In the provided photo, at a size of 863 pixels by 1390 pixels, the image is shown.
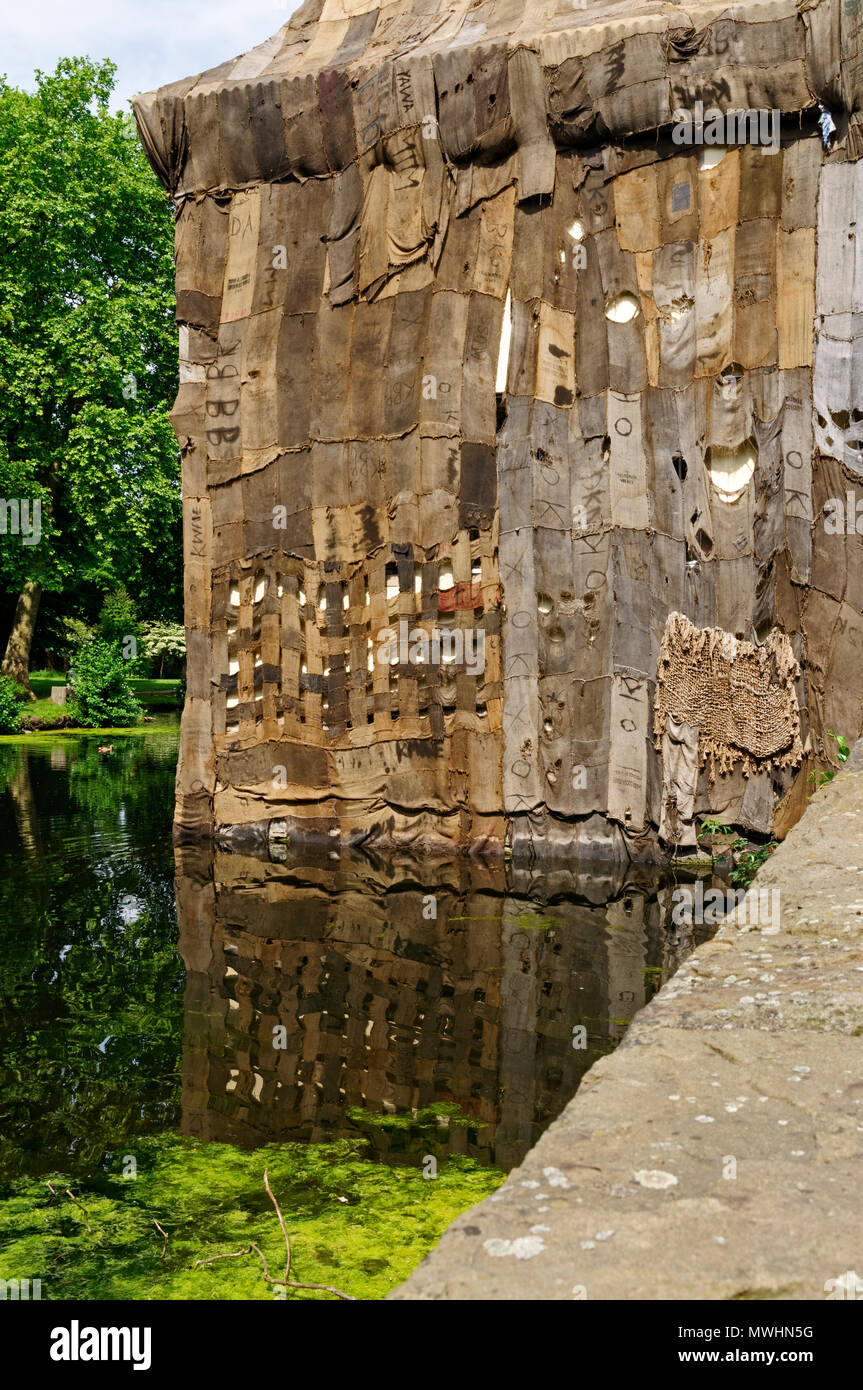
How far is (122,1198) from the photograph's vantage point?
3666mm

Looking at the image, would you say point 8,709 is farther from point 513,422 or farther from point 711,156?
point 711,156

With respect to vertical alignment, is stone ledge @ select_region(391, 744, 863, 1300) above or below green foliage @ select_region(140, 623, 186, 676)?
below

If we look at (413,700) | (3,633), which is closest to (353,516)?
(413,700)

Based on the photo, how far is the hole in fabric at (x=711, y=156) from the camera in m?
7.96

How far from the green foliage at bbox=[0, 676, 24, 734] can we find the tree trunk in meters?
3.49

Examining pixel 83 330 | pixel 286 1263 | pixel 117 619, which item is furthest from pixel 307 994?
pixel 117 619

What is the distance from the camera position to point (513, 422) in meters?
8.53

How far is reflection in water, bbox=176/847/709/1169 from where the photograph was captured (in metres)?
4.39

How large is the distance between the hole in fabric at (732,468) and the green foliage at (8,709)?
17375mm

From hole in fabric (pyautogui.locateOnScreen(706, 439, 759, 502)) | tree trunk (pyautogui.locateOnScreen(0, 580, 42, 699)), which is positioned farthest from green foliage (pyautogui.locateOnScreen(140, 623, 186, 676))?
hole in fabric (pyautogui.locateOnScreen(706, 439, 759, 502))

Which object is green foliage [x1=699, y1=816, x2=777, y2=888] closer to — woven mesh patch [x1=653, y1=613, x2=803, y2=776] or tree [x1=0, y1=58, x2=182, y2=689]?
woven mesh patch [x1=653, y1=613, x2=803, y2=776]

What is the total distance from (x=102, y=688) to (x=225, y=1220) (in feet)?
68.6

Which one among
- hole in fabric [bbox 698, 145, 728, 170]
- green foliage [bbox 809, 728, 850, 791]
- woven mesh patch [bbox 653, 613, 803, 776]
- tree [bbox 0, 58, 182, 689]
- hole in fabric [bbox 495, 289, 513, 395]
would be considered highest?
tree [bbox 0, 58, 182, 689]

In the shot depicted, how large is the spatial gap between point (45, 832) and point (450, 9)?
27.1ft
